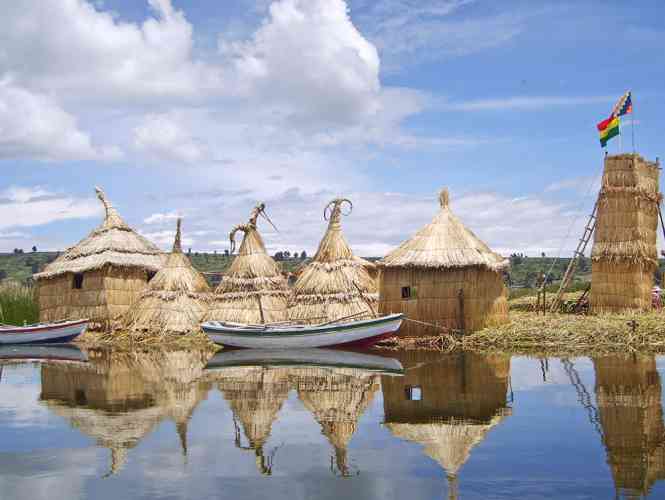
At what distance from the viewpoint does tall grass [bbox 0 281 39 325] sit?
122 feet

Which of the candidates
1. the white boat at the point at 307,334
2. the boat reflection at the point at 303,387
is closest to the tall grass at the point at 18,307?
the white boat at the point at 307,334

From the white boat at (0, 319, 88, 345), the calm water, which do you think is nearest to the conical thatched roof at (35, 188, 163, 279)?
the white boat at (0, 319, 88, 345)

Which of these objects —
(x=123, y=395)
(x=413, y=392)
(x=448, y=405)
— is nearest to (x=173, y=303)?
(x=123, y=395)

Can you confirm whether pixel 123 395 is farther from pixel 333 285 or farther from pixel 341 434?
pixel 333 285

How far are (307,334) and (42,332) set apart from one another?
485 inches

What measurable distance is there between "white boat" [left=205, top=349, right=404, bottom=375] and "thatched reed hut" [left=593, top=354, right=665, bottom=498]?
5.25 meters

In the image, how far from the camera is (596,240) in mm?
30125

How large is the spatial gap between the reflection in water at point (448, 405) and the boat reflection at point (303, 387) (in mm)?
659

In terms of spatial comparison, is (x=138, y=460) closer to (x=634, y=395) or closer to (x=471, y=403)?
(x=471, y=403)

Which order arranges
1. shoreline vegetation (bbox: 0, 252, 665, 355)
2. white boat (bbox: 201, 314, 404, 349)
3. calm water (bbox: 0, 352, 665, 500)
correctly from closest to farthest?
calm water (bbox: 0, 352, 665, 500) → shoreline vegetation (bbox: 0, 252, 665, 355) → white boat (bbox: 201, 314, 404, 349)

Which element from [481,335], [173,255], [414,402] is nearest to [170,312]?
[173,255]

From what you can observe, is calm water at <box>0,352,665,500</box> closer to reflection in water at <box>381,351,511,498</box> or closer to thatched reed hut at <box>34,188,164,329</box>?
reflection in water at <box>381,351,511,498</box>

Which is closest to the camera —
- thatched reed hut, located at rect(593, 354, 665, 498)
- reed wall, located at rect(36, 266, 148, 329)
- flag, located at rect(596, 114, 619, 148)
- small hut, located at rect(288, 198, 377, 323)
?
thatched reed hut, located at rect(593, 354, 665, 498)

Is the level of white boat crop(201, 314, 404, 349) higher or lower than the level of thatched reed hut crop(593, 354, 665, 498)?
higher
